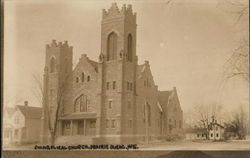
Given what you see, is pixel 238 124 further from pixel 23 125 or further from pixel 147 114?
pixel 23 125

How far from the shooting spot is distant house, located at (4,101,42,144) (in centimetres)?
421

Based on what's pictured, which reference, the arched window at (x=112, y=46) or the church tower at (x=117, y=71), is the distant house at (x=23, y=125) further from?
the arched window at (x=112, y=46)

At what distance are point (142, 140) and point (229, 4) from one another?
182cm

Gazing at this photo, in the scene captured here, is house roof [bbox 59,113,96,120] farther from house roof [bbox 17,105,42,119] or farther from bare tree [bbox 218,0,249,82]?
bare tree [bbox 218,0,249,82]

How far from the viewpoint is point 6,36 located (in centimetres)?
425

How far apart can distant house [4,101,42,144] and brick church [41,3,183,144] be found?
0.30ft

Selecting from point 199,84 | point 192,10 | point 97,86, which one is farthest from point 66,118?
point 192,10

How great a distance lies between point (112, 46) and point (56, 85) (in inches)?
32.0

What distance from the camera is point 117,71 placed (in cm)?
425

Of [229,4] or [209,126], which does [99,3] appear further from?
[209,126]

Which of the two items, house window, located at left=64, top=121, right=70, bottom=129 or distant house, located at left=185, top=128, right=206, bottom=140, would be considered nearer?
distant house, located at left=185, top=128, right=206, bottom=140

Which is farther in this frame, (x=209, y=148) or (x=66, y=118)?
(x=66, y=118)

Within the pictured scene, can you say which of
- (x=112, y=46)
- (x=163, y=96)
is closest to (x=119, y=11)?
(x=112, y=46)

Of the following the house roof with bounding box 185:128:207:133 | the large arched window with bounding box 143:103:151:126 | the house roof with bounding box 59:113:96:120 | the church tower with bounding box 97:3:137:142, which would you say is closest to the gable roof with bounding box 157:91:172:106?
the large arched window with bounding box 143:103:151:126
